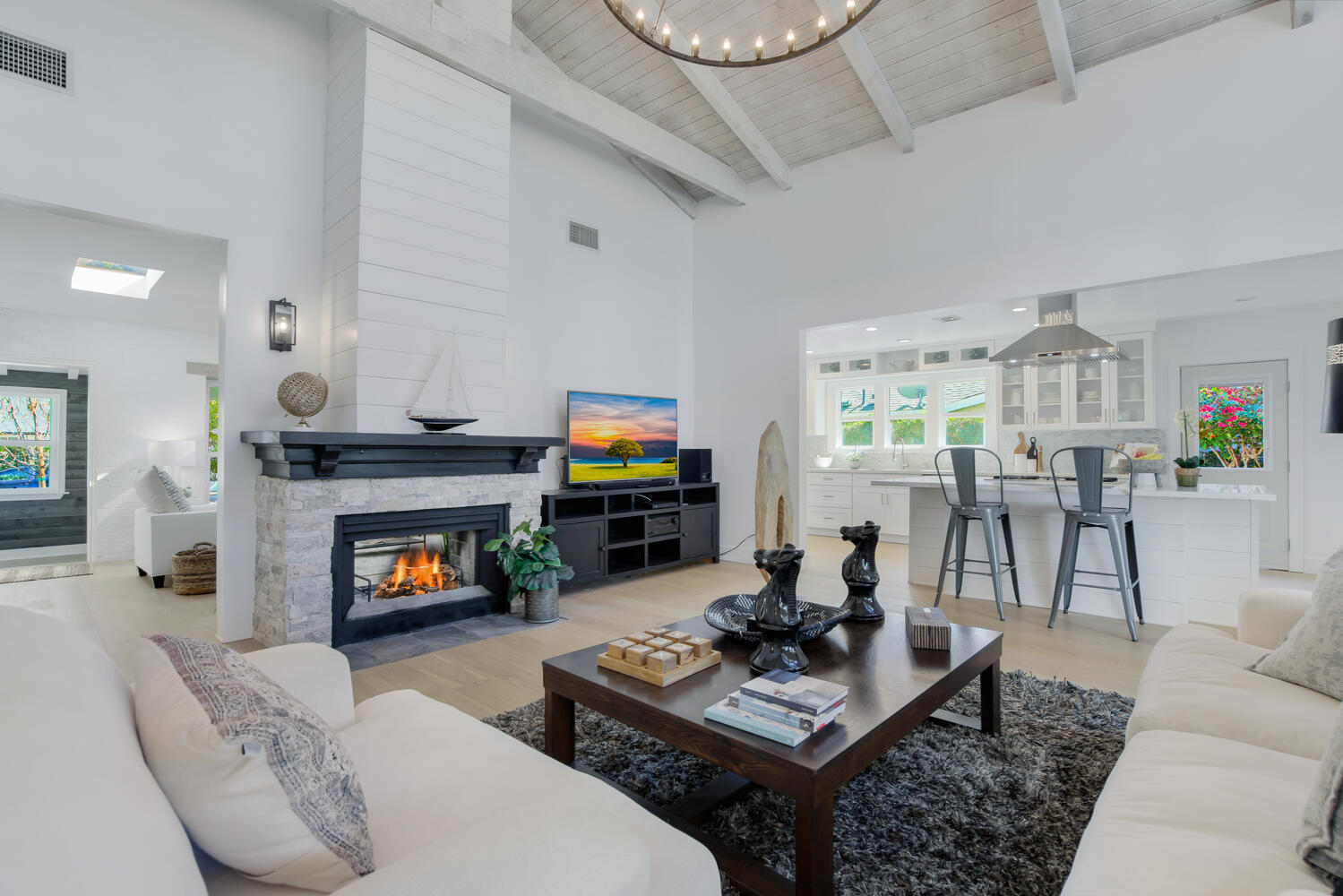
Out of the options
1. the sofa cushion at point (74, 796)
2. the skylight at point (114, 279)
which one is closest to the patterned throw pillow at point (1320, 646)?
the sofa cushion at point (74, 796)

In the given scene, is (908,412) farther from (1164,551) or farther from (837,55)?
(837,55)

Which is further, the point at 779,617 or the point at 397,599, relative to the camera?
the point at 397,599

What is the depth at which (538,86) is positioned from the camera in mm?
4305

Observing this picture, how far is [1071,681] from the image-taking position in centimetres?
278

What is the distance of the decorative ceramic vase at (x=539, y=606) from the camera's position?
3.86m

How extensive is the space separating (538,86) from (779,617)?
403 cm

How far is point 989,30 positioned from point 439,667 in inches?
194

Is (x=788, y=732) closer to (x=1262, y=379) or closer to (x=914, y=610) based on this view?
(x=914, y=610)

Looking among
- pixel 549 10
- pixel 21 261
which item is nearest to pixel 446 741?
pixel 549 10

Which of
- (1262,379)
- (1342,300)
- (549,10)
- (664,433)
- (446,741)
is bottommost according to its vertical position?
(446,741)

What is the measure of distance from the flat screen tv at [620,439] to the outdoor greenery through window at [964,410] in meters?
3.52

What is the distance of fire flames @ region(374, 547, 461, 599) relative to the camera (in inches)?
152

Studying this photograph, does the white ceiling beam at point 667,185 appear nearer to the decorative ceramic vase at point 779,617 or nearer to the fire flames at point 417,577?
the fire flames at point 417,577

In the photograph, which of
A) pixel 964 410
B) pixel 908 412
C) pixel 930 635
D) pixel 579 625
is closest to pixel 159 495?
pixel 579 625
